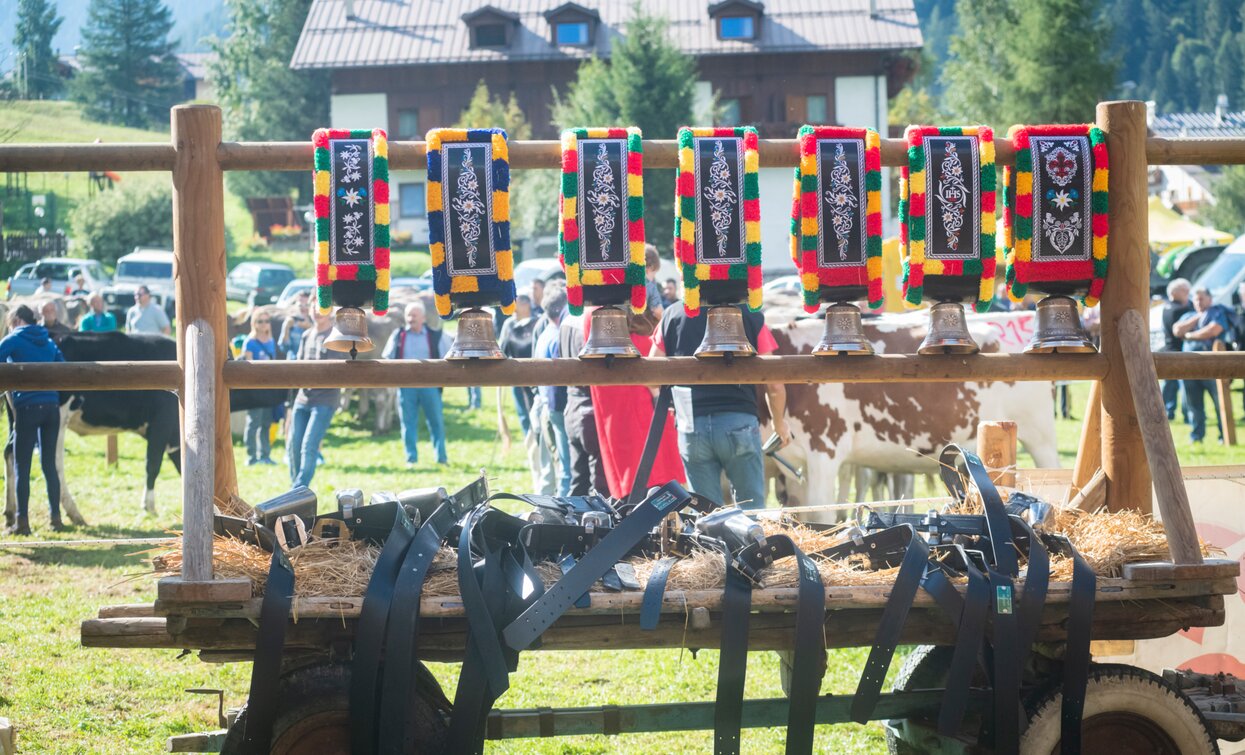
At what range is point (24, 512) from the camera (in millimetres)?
10461

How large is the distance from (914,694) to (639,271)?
64.7 inches

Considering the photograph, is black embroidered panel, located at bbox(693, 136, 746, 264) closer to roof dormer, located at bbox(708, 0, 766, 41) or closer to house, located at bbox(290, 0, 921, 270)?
house, located at bbox(290, 0, 921, 270)

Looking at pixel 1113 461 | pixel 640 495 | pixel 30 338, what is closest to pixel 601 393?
pixel 640 495

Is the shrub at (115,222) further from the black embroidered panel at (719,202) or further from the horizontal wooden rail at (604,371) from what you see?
the black embroidered panel at (719,202)

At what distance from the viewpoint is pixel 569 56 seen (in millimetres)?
46750

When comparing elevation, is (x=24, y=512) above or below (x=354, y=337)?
below

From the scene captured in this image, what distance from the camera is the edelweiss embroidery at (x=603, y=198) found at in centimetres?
428

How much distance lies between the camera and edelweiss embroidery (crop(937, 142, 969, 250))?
4348 mm

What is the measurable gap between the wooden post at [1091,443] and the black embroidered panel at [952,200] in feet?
2.33

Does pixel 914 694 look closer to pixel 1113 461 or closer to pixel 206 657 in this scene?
pixel 1113 461

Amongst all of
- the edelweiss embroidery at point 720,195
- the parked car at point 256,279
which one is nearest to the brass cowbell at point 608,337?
the edelweiss embroidery at point 720,195

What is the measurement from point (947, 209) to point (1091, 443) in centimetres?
103

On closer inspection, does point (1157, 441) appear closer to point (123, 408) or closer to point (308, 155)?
point (308, 155)

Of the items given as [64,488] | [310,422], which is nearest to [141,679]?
[64,488]
